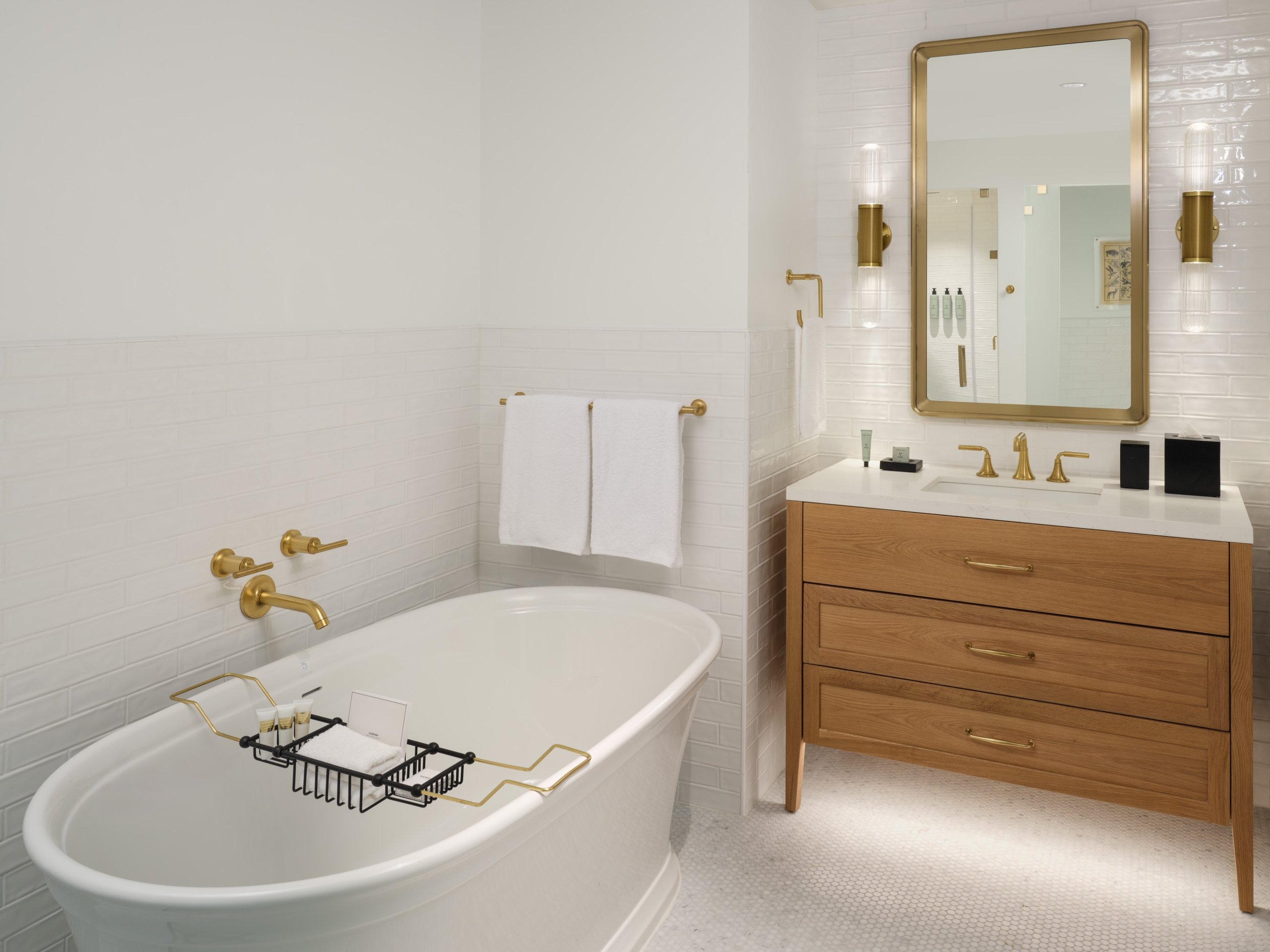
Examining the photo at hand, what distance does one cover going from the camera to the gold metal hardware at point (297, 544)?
7.64 ft

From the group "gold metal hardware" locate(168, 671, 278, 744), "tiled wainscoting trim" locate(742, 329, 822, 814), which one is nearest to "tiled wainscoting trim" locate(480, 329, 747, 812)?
"tiled wainscoting trim" locate(742, 329, 822, 814)

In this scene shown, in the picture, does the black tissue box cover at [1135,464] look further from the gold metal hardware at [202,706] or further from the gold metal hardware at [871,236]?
the gold metal hardware at [202,706]

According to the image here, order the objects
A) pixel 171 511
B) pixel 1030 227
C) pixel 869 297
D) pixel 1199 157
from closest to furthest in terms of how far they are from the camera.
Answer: pixel 171 511 < pixel 1199 157 < pixel 1030 227 < pixel 869 297

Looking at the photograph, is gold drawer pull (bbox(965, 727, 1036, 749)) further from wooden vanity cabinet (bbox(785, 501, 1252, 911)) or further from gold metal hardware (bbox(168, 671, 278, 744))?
gold metal hardware (bbox(168, 671, 278, 744))

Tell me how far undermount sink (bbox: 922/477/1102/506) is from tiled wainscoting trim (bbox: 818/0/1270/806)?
0.24 meters

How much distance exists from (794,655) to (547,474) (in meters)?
0.89

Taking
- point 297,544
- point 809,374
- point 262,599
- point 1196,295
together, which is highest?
point 1196,295

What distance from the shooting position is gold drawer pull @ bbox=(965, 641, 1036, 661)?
8.18 ft

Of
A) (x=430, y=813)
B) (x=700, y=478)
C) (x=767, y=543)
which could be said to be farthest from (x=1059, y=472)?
(x=430, y=813)

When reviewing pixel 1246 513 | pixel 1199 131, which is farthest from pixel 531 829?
pixel 1199 131

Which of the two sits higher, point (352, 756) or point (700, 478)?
point (700, 478)

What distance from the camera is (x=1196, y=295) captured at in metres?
2.79

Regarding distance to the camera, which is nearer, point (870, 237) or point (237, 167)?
point (237, 167)

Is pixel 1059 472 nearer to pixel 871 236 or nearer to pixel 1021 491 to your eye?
pixel 1021 491
